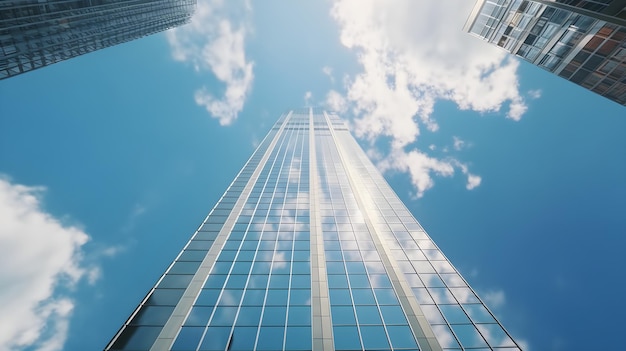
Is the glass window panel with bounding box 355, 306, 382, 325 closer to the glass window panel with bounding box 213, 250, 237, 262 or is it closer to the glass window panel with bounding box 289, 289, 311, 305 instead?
the glass window panel with bounding box 289, 289, 311, 305

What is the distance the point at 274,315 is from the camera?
77.4 feet

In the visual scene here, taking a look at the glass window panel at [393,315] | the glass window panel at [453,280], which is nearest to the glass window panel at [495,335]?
the glass window panel at [453,280]

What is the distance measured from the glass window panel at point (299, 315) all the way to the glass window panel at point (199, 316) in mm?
6958

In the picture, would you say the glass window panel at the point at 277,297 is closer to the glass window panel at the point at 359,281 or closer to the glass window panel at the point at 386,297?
the glass window panel at the point at 359,281

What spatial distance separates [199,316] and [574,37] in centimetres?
4807

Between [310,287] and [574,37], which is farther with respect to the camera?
[574,37]

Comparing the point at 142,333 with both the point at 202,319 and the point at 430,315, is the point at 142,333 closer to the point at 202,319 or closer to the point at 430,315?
the point at 202,319

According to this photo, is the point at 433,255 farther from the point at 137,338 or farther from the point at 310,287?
the point at 137,338

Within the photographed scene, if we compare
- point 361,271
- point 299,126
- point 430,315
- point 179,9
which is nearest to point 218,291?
point 361,271

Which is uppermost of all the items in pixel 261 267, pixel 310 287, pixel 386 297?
pixel 261 267

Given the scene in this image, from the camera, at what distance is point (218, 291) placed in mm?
25875

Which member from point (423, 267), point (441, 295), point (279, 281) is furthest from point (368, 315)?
point (423, 267)

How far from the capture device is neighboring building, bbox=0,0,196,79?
124 ft

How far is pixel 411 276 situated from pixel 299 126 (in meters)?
78.6
